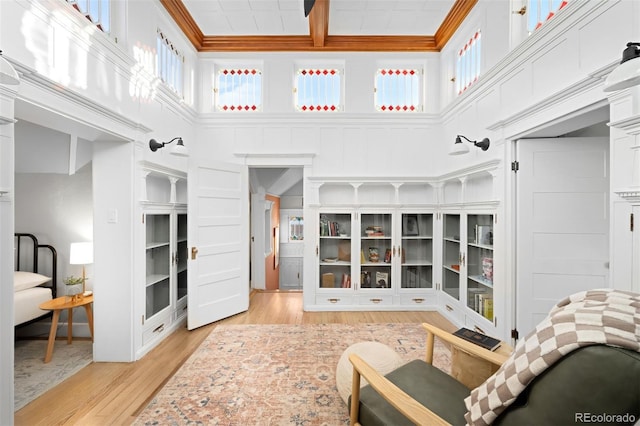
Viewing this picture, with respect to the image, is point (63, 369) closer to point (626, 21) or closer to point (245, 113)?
point (245, 113)

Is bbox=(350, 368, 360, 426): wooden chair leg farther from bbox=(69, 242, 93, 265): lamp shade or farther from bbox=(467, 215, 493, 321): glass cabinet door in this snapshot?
bbox=(69, 242, 93, 265): lamp shade

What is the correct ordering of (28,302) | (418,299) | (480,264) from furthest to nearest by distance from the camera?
1. (418,299)
2. (480,264)
3. (28,302)

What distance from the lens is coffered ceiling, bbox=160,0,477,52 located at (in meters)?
3.20

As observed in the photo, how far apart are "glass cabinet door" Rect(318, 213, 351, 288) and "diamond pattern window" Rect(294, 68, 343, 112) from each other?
1.56m

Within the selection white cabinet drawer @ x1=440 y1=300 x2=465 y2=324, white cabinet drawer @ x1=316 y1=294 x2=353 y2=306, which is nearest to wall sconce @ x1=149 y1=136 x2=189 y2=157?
white cabinet drawer @ x1=316 y1=294 x2=353 y2=306

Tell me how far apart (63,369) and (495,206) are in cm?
414

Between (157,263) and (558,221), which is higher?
(558,221)

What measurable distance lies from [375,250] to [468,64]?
2560 millimetres

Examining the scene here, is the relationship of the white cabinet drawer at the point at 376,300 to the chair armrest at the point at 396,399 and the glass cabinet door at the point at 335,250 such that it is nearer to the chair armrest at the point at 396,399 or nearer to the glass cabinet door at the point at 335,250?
the glass cabinet door at the point at 335,250

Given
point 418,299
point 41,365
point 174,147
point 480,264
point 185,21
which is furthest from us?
point 418,299

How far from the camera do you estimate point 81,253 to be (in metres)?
2.82

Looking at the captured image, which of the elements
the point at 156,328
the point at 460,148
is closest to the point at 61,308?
the point at 156,328

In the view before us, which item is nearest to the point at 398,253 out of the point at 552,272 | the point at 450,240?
the point at 450,240

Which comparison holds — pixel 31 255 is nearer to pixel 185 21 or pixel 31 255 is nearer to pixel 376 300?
pixel 185 21
